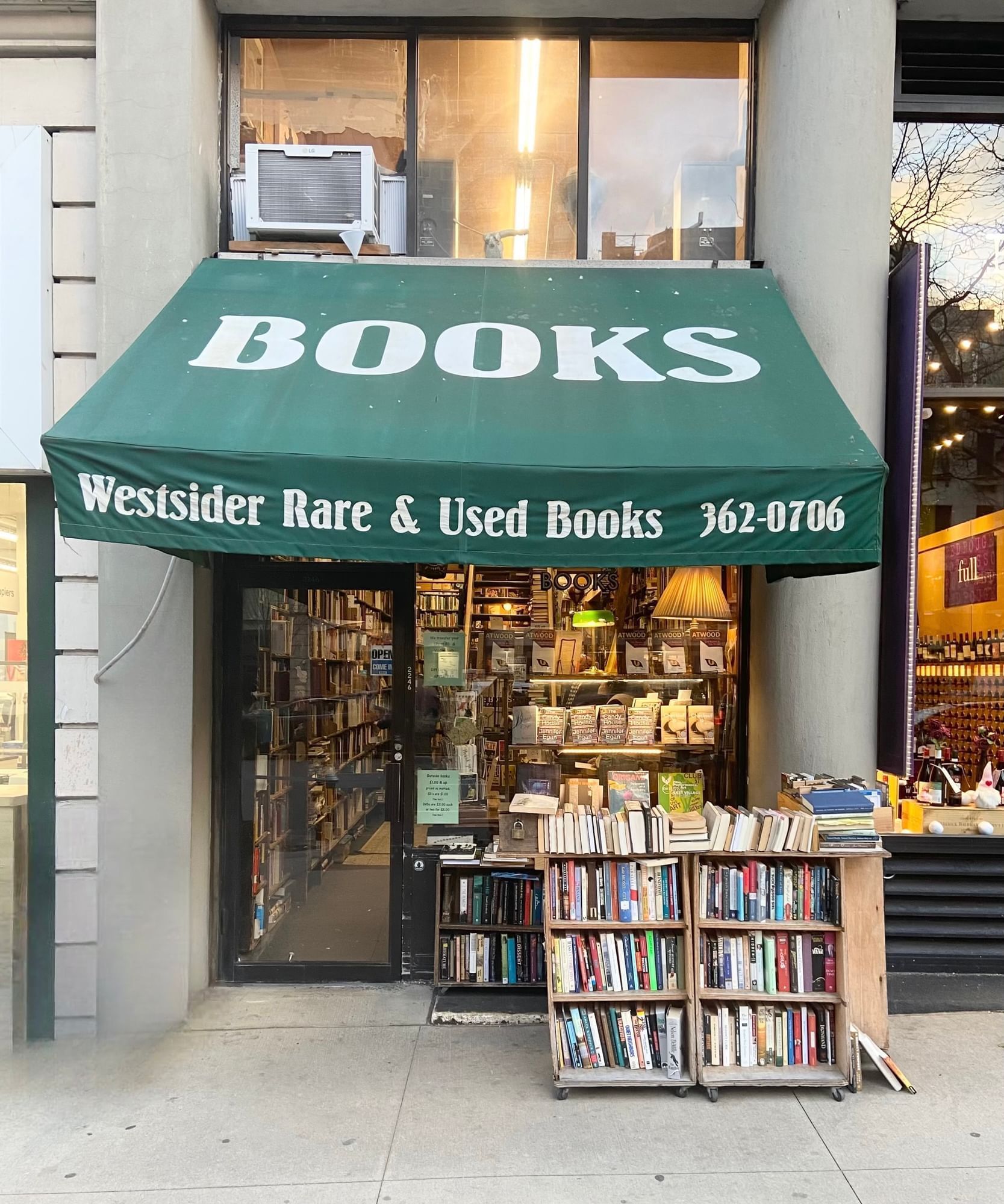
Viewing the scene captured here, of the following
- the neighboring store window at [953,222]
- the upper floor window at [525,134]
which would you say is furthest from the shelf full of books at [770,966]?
the upper floor window at [525,134]

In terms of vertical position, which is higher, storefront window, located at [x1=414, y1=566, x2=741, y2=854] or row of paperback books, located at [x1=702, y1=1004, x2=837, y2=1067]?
storefront window, located at [x1=414, y1=566, x2=741, y2=854]

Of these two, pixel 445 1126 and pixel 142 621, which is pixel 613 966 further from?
pixel 142 621

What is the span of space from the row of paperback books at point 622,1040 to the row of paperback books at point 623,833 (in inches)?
32.5

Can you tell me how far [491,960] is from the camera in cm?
603

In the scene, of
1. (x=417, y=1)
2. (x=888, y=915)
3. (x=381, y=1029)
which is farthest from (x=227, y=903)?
(x=417, y=1)

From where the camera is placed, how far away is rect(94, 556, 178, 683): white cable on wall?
5.61 metres

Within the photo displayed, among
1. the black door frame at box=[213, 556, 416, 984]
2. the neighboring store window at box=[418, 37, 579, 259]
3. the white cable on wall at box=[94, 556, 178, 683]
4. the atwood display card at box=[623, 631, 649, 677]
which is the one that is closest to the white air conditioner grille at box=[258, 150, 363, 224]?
the neighboring store window at box=[418, 37, 579, 259]

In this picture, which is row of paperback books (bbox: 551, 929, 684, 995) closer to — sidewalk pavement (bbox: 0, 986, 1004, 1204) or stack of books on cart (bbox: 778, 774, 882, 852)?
sidewalk pavement (bbox: 0, 986, 1004, 1204)

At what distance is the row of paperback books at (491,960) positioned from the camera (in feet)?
19.7

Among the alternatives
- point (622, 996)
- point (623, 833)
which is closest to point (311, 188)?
point (623, 833)

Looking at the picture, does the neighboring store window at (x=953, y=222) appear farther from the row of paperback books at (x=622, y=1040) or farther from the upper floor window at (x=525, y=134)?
the row of paperback books at (x=622, y=1040)

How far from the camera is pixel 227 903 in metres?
6.26

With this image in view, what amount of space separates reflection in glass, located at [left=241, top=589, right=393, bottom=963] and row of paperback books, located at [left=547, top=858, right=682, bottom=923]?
185 centimetres

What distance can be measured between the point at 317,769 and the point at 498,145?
14.6 feet
